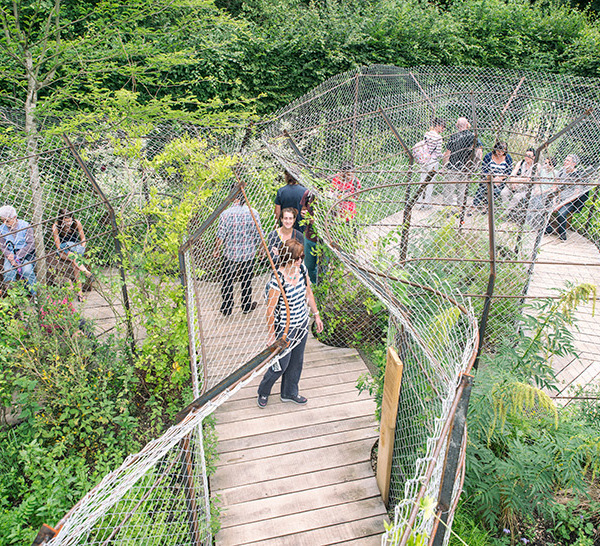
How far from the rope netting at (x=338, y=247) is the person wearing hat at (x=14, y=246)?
0.90 ft

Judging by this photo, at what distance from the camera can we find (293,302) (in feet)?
13.2

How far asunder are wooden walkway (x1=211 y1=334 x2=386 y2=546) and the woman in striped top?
0.23 meters

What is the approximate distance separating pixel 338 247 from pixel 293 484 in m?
1.91

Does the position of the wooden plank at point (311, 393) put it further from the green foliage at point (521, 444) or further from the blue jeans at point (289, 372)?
the green foliage at point (521, 444)

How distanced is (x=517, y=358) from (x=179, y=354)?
2.70 metres

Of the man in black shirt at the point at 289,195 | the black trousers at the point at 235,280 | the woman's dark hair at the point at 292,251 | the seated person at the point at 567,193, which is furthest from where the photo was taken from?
the seated person at the point at 567,193

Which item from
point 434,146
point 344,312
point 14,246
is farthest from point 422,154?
point 14,246

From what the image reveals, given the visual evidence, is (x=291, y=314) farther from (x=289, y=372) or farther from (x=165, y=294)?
(x=165, y=294)

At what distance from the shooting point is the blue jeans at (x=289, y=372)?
4.12 m

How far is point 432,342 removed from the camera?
9.23ft

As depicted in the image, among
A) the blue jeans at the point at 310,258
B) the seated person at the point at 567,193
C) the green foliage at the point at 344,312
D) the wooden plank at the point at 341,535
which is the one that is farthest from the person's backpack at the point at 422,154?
the wooden plank at the point at 341,535

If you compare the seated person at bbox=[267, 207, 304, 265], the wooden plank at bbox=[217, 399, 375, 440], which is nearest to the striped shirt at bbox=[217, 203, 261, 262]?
the seated person at bbox=[267, 207, 304, 265]

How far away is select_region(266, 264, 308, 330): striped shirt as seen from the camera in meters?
3.96

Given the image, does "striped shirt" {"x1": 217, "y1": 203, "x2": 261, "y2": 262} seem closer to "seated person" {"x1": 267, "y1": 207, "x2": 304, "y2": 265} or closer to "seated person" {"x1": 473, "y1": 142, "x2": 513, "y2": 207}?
"seated person" {"x1": 267, "y1": 207, "x2": 304, "y2": 265}
